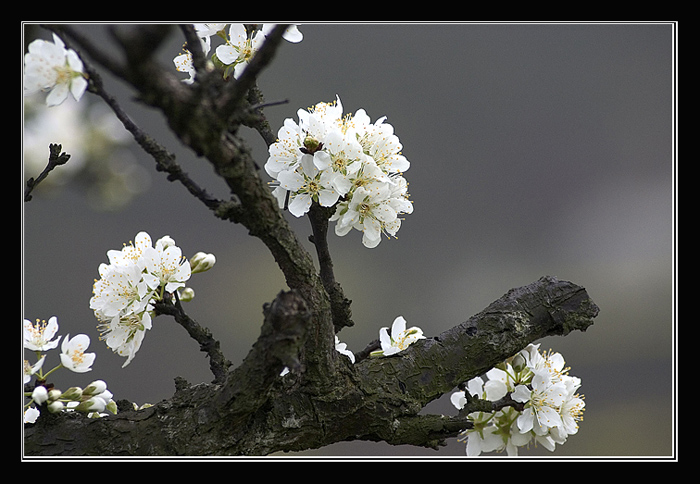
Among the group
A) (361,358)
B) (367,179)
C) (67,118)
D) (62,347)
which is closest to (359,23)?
(367,179)

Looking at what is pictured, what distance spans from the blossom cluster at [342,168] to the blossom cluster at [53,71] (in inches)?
13.1

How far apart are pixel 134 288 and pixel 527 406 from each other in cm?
68

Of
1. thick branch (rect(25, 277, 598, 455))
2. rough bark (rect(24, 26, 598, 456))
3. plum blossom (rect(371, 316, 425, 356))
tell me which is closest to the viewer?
rough bark (rect(24, 26, 598, 456))

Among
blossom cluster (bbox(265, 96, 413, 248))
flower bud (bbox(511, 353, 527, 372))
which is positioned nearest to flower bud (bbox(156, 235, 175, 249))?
blossom cluster (bbox(265, 96, 413, 248))

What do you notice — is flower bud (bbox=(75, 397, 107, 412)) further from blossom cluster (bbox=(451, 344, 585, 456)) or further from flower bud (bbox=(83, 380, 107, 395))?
blossom cluster (bbox=(451, 344, 585, 456))

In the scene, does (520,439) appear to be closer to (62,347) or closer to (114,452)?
(114,452)

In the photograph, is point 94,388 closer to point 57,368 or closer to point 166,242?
point 57,368

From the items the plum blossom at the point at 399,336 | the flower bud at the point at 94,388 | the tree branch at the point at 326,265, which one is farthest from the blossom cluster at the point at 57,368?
the plum blossom at the point at 399,336

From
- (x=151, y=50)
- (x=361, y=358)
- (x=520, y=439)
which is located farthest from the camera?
(x=361, y=358)

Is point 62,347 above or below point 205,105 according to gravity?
below

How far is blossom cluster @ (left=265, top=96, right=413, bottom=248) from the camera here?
918mm

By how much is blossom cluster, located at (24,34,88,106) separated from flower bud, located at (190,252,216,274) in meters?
0.35
